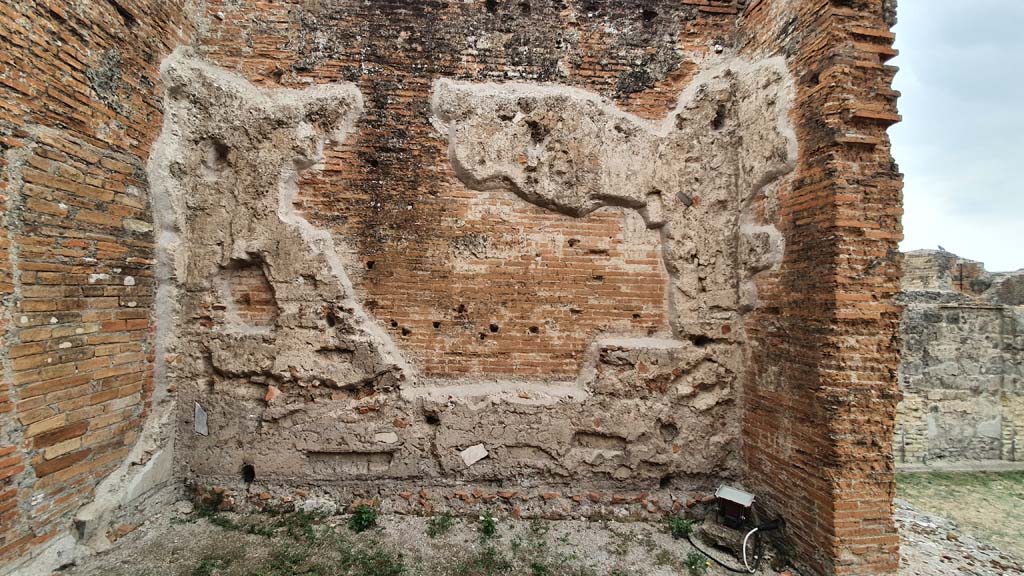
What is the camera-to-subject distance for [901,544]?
3.74 m

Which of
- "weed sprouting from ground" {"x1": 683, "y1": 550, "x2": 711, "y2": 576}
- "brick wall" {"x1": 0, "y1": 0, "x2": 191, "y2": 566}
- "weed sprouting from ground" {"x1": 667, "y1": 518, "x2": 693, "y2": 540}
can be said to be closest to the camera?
A: "brick wall" {"x1": 0, "y1": 0, "x2": 191, "y2": 566}

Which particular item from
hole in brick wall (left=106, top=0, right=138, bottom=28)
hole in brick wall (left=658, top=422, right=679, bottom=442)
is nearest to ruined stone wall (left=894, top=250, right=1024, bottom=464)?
hole in brick wall (left=658, top=422, right=679, bottom=442)

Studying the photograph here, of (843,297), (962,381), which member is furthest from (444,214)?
(962,381)

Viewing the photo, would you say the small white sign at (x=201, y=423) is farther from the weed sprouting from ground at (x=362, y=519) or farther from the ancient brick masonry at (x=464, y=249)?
the weed sprouting from ground at (x=362, y=519)

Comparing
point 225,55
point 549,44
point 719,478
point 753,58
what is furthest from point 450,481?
point 753,58

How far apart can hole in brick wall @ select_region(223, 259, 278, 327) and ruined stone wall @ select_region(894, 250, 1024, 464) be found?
852cm

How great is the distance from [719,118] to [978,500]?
18.3ft

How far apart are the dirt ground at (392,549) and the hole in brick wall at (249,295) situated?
1725 mm

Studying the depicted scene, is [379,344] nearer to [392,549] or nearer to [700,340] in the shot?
[392,549]

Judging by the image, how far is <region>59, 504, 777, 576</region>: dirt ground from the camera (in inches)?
123

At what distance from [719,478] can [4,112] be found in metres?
6.03

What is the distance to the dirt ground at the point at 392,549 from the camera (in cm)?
313

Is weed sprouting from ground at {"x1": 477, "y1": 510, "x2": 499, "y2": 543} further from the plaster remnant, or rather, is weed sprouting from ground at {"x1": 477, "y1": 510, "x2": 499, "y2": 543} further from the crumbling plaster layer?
the plaster remnant

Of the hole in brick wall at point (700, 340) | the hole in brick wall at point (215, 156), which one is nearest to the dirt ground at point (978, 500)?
the hole in brick wall at point (700, 340)
